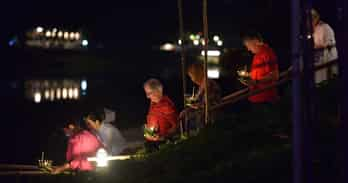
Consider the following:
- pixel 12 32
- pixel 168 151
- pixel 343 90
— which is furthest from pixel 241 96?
pixel 12 32

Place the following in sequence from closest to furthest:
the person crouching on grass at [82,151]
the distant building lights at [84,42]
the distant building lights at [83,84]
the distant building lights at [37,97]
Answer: the person crouching on grass at [82,151], the distant building lights at [37,97], the distant building lights at [83,84], the distant building lights at [84,42]

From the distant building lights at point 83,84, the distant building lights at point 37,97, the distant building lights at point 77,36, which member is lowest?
the distant building lights at point 37,97

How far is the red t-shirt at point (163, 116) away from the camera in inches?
381

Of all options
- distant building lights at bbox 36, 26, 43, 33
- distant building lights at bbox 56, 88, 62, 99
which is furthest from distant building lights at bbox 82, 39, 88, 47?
distant building lights at bbox 56, 88, 62, 99

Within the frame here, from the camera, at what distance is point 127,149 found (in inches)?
426

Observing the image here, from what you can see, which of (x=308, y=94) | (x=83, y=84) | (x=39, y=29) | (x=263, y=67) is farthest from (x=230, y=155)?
(x=39, y=29)

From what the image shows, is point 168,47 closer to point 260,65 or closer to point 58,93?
point 58,93

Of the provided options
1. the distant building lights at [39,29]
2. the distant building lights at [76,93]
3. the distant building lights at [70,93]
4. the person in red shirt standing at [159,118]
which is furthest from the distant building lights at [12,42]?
the person in red shirt standing at [159,118]

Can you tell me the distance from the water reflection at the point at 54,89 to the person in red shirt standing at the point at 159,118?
23.2 meters

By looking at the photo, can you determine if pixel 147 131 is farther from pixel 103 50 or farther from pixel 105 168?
pixel 103 50

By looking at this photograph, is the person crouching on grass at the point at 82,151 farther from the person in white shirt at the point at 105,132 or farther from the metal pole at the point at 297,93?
the metal pole at the point at 297,93

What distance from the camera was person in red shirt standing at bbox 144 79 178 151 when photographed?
9657 mm

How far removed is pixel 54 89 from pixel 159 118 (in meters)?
30.0

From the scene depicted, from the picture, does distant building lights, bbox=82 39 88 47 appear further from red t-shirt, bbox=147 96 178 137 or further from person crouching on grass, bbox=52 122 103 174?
person crouching on grass, bbox=52 122 103 174
